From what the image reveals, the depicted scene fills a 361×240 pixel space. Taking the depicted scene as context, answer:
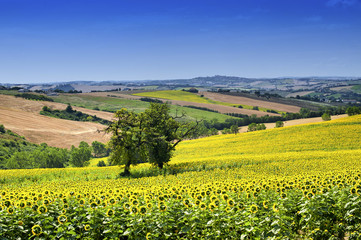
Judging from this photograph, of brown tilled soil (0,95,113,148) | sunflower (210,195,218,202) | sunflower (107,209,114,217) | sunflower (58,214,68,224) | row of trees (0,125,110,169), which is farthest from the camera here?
brown tilled soil (0,95,113,148)

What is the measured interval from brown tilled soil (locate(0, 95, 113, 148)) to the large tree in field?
6581 centimetres

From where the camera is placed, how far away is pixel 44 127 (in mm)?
125875

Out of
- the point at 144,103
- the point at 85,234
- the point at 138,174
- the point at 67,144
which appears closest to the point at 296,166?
the point at 138,174

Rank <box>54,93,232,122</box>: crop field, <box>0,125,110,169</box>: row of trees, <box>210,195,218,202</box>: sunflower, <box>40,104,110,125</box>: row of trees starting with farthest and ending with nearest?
1. <box>54,93,232,122</box>: crop field
2. <box>40,104,110,125</box>: row of trees
3. <box>0,125,110,169</box>: row of trees
4. <box>210,195,218,202</box>: sunflower

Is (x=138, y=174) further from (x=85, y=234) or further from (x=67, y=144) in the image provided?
(x=67, y=144)

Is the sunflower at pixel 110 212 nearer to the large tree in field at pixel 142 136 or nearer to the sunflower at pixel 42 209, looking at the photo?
the sunflower at pixel 42 209

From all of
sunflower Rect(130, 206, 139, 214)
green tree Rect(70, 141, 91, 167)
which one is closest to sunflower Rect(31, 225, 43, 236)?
sunflower Rect(130, 206, 139, 214)

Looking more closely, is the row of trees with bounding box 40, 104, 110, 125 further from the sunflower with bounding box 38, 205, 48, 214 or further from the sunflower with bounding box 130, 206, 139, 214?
the sunflower with bounding box 130, 206, 139, 214

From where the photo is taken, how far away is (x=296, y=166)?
105ft

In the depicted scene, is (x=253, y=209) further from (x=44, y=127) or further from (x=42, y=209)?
(x=44, y=127)

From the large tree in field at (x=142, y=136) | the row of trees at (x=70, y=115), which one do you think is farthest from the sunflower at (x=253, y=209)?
the row of trees at (x=70, y=115)

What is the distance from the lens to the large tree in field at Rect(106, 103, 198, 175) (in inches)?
1409

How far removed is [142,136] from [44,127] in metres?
104

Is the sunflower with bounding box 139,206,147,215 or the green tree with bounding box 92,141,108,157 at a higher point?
the sunflower with bounding box 139,206,147,215
